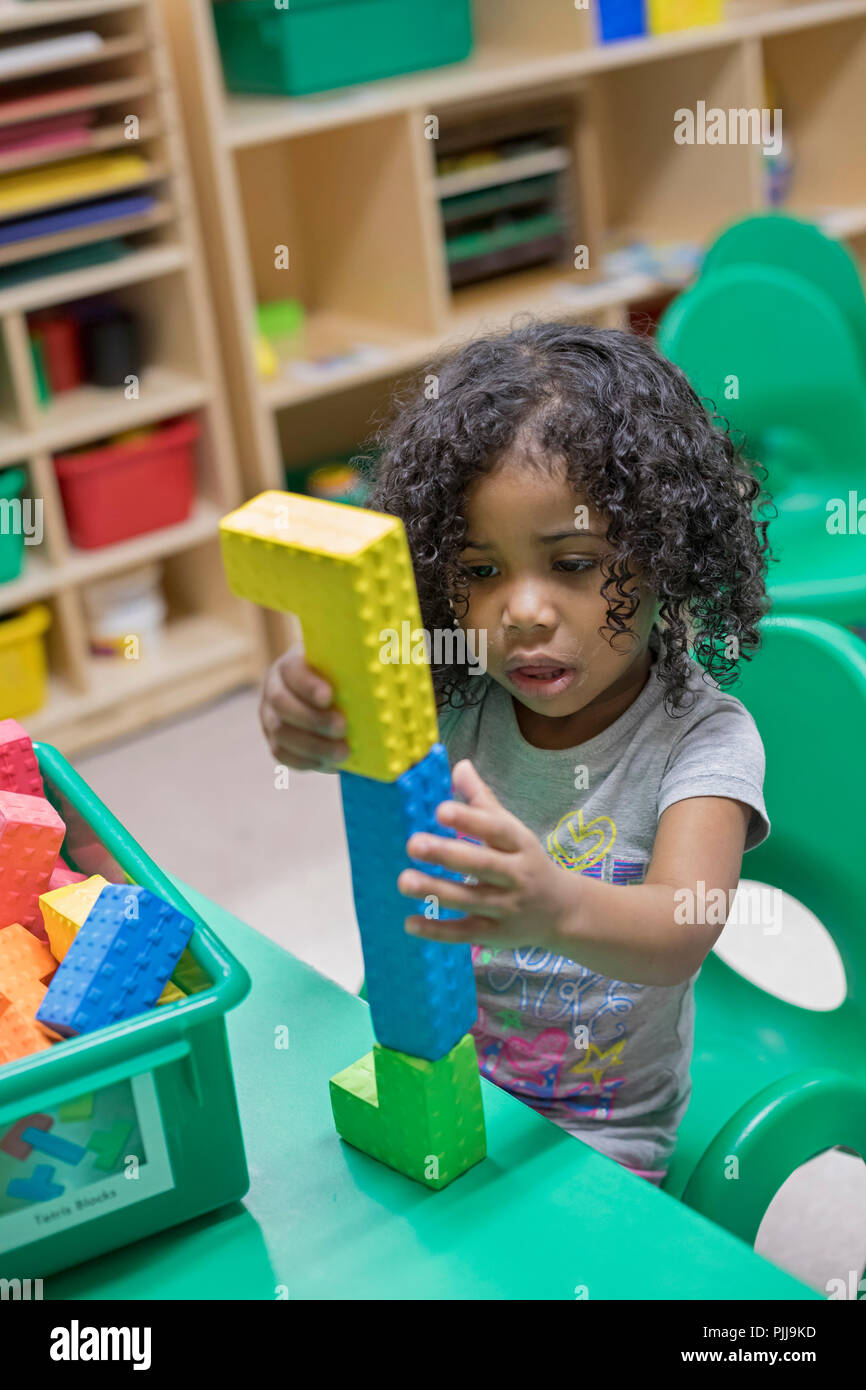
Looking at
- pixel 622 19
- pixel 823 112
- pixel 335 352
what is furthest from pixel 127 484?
pixel 823 112

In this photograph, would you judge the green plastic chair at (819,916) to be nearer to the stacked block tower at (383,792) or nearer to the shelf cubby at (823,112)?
the stacked block tower at (383,792)

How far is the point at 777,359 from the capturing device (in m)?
2.08

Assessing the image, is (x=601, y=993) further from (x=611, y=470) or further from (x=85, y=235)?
(x=85, y=235)


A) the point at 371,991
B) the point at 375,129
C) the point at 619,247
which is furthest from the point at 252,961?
the point at 619,247

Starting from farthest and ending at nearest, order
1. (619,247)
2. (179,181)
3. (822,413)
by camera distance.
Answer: (619,247) < (179,181) < (822,413)

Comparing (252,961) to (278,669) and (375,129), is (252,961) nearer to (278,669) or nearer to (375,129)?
(278,669)

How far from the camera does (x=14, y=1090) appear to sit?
2.02ft

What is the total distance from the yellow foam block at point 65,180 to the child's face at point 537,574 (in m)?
1.48

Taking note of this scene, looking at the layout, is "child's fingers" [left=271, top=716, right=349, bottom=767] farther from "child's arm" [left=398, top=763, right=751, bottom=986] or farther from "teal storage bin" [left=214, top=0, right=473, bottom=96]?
"teal storage bin" [left=214, top=0, right=473, bottom=96]

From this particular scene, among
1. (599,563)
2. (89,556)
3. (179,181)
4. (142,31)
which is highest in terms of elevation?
(142,31)

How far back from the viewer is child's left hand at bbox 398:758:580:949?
1.99 feet

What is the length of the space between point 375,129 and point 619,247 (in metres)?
0.73
